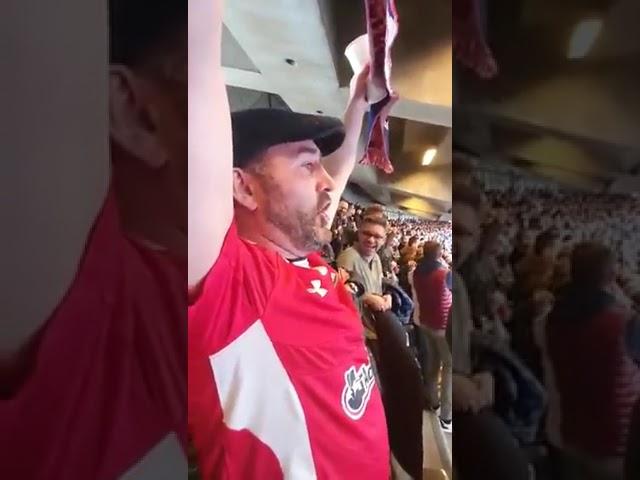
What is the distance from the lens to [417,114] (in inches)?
57.2

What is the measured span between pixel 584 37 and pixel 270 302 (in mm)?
761

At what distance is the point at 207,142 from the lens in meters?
1.33

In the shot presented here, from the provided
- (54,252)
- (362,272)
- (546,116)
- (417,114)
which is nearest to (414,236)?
(362,272)

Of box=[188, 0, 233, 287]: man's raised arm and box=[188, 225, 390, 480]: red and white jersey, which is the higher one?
box=[188, 0, 233, 287]: man's raised arm

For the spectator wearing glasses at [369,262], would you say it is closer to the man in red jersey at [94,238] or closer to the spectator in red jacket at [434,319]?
the spectator in red jacket at [434,319]

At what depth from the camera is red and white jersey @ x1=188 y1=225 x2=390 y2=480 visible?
1.31 m

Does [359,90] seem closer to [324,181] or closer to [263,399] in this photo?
[324,181]

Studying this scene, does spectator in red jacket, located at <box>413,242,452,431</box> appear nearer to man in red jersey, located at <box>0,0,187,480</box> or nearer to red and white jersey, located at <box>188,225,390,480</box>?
red and white jersey, located at <box>188,225,390,480</box>

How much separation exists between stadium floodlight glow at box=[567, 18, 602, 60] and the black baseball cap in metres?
0.47

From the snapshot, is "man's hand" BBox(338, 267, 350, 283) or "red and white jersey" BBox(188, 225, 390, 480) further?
"man's hand" BBox(338, 267, 350, 283)

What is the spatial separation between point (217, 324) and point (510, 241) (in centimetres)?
57

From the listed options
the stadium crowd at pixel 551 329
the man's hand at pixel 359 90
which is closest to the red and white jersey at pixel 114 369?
the man's hand at pixel 359 90

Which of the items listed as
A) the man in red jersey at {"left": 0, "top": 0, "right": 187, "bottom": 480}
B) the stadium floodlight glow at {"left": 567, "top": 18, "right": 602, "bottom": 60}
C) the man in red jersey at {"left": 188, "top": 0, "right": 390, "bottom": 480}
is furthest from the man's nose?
the stadium floodlight glow at {"left": 567, "top": 18, "right": 602, "bottom": 60}

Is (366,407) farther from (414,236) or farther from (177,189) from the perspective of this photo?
(177,189)
